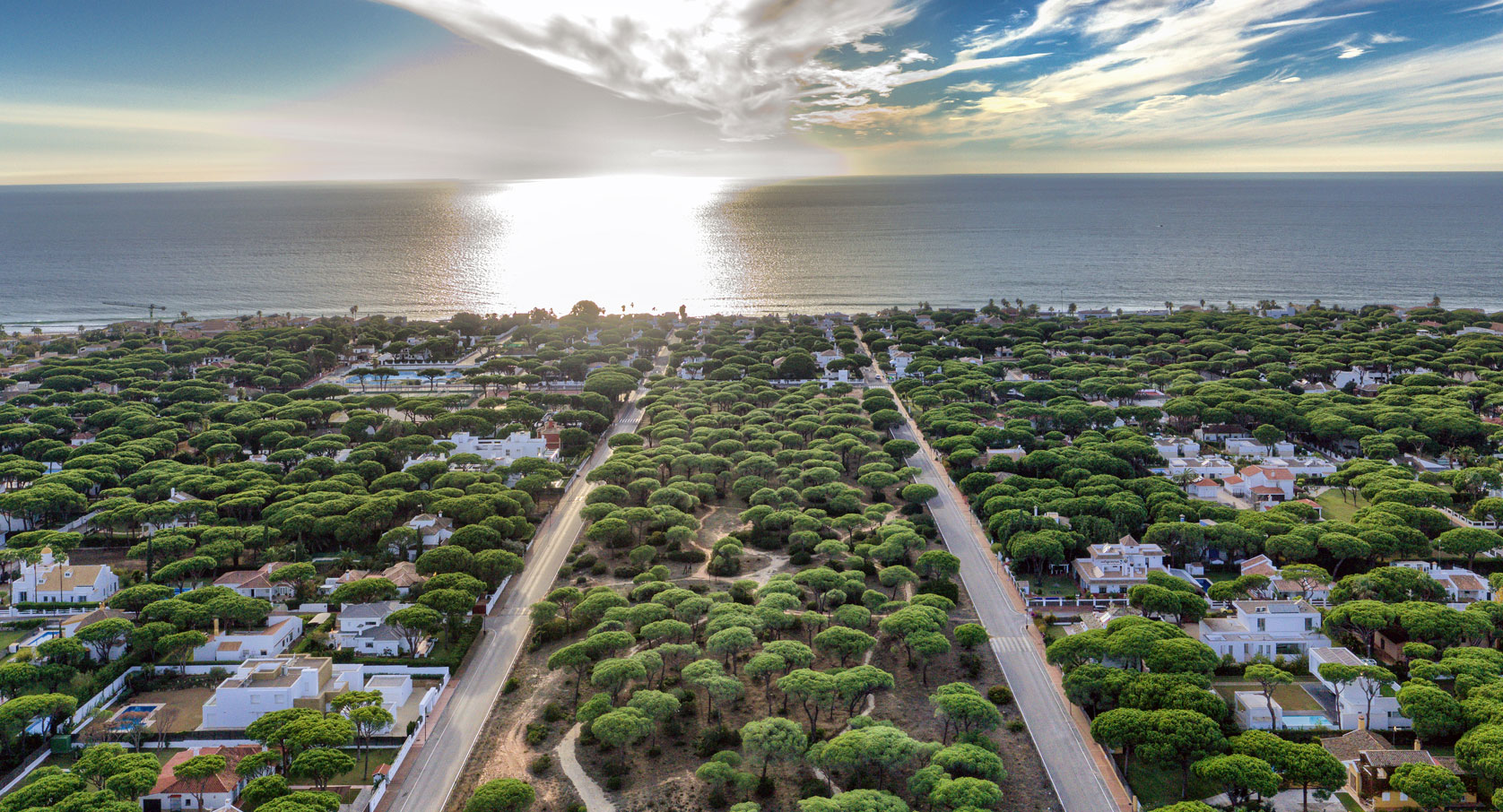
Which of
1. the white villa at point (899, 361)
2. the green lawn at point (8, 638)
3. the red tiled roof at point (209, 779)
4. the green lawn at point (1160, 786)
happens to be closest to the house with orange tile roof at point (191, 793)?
the red tiled roof at point (209, 779)

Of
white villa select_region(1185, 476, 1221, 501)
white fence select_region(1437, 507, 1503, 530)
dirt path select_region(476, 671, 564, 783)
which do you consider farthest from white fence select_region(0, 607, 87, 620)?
white fence select_region(1437, 507, 1503, 530)

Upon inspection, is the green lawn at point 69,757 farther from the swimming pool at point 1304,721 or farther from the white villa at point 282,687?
the swimming pool at point 1304,721

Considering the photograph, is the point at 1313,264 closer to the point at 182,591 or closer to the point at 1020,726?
the point at 1020,726

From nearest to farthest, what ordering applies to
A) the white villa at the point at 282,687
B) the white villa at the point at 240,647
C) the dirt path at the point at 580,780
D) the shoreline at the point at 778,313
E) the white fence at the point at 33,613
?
the dirt path at the point at 580,780, the white villa at the point at 282,687, the white villa at the point at 240,647, the white fence at the point at 33,613, the shoreline at the point at 778,313

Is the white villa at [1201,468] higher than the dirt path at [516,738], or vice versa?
the white villa at [1201,468]

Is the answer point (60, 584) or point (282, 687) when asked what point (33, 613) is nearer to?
point (60, 584)

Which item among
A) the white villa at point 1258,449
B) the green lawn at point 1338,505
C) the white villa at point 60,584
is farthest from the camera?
the white villa at point 1258,449

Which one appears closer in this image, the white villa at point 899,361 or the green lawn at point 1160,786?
the green lawn at point 1160,786
